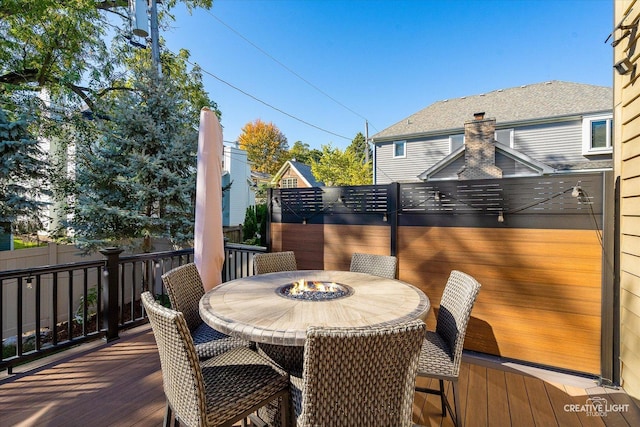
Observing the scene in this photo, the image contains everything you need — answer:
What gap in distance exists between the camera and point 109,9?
7371 mm

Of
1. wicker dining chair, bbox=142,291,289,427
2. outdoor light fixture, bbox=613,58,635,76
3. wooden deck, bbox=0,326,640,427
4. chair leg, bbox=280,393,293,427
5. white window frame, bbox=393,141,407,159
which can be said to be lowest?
wooden deck, bbox=0,326,640,427

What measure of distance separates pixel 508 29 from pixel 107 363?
38.8ft

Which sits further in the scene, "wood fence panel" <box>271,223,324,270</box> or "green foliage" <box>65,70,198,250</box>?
"green foliage" <box>65,70,198,250</box>

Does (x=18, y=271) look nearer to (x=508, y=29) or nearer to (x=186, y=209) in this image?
Answer: (x=186, y=209)

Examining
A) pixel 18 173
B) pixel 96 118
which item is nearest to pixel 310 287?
pixel 18 173

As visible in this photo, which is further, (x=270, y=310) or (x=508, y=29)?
(x=508, y=29)

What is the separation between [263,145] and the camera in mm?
27906

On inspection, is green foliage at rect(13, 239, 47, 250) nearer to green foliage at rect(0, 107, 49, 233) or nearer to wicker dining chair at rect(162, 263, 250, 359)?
green foliage at rect(0, 107, 49, 233)

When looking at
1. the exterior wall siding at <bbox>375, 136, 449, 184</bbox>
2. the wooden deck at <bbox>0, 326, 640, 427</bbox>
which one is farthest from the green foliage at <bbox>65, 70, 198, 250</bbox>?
the exterior wall siding at <bbox>375, 136, 449, 184</bbox>

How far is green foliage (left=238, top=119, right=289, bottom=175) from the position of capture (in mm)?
27625

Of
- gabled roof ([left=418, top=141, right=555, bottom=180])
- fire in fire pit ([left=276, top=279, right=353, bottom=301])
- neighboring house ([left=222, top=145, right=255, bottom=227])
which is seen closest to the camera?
fire in fire pit ([left=276, top=279, right=353, bottom=301])

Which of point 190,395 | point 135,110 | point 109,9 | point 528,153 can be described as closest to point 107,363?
point 190,395

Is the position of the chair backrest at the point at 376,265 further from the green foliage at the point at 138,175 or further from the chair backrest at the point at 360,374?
the green foliage at the point at 138,175

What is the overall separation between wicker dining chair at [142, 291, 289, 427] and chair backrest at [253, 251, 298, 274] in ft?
4.62
